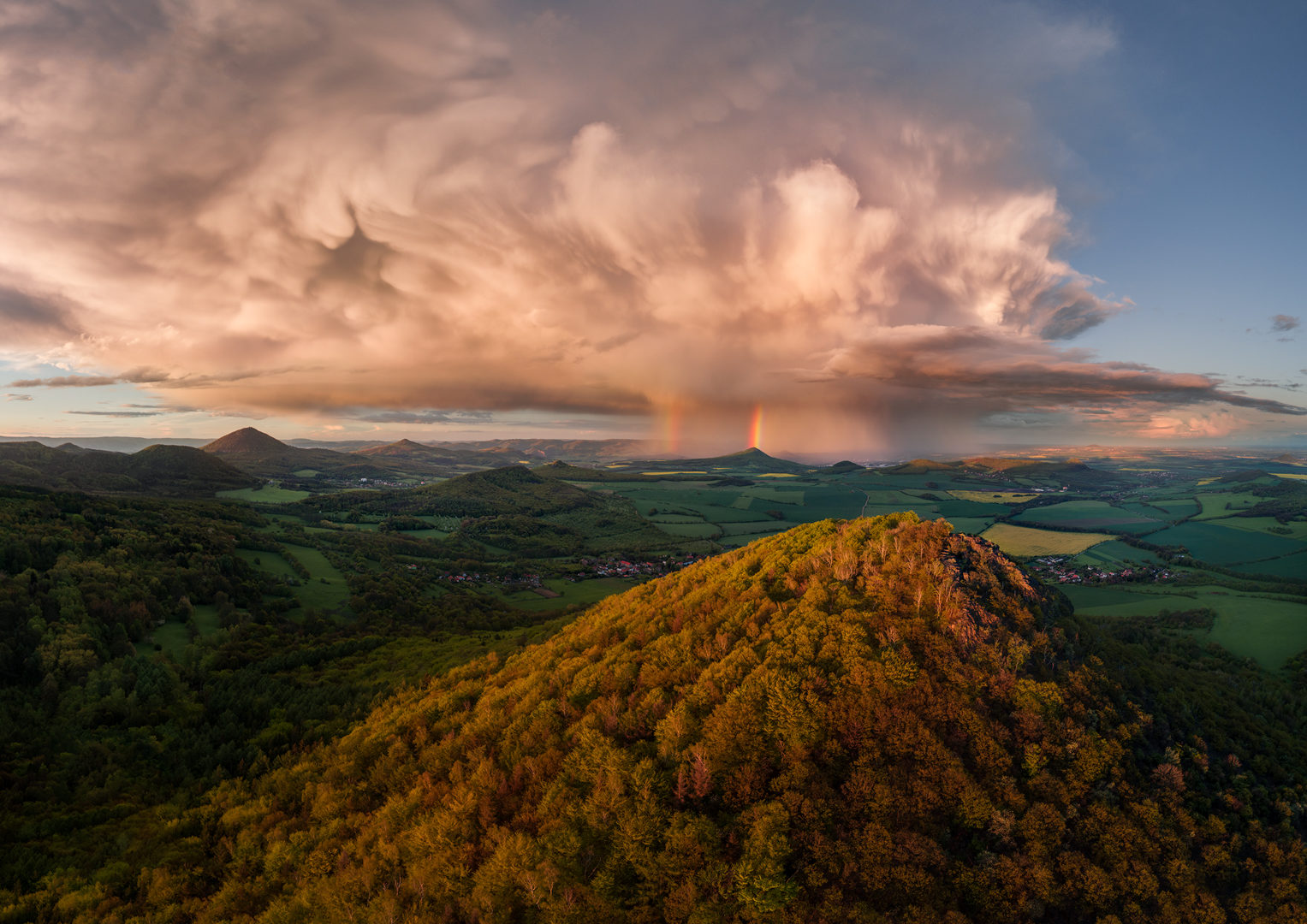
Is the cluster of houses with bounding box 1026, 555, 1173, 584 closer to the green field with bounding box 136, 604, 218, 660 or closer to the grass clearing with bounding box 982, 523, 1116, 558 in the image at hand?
the grass clearing with bounding box 982, 523, 1116, 558

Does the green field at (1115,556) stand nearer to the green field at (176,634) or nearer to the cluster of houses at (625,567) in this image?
the cluster of houses at (625,567)

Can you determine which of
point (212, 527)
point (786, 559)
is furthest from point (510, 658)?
point (212, 527)

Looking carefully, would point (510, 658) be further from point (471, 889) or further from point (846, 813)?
point (846, 813)

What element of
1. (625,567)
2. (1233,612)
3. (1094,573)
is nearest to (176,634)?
(625,567)

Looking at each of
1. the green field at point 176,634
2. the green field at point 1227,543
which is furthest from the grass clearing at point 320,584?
the green field at point 1227,543

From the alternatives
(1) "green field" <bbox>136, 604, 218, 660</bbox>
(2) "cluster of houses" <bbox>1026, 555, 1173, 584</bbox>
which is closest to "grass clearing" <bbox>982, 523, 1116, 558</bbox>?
(2) "cluster of houses" <bbox>1026, 555, 1173, 584</bbox>

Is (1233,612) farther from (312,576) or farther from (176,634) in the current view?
(312,576)
